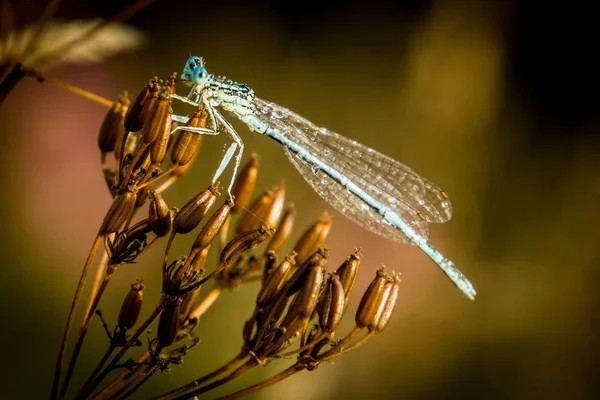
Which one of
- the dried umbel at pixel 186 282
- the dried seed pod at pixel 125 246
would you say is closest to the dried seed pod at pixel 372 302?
the dried umbel at pixel 186 282

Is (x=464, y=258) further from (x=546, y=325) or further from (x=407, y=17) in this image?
(x=407, y=17)

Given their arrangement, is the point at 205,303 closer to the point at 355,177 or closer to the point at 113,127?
the point at 113,127

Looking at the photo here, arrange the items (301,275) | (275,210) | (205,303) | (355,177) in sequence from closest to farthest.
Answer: (301,275)
(205,303)
(275,210)
(355,177)

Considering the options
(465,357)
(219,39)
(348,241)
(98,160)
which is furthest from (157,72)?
→ (465,357)

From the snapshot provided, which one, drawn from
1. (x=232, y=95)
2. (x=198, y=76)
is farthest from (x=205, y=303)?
(x=232, y=95)

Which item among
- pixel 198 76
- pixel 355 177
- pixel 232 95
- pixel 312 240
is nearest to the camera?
pixel 312 240

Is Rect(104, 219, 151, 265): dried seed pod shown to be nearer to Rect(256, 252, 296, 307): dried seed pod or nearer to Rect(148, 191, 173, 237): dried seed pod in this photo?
Rect(148, 191, 173, 237): dried seed pod
